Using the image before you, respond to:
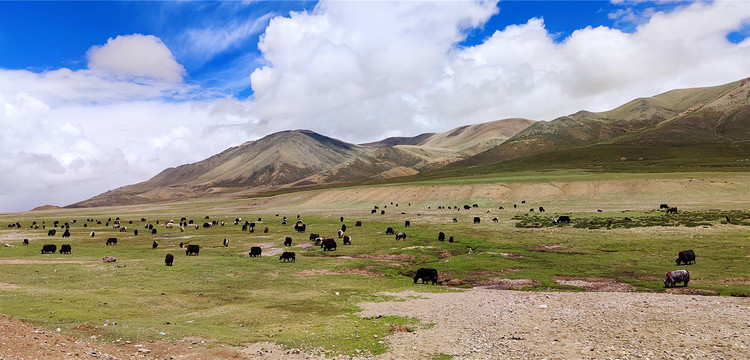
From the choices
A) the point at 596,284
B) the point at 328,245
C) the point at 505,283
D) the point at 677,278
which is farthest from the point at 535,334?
the point at 328,245

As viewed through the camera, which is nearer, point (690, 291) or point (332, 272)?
point (690, 291)

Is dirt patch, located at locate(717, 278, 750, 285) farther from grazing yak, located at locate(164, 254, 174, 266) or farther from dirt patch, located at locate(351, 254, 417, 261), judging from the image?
grazing yak, located at locate(164, 254, 174, 266)

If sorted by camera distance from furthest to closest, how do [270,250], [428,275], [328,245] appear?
[270,250]
[328,245]
[428,275]

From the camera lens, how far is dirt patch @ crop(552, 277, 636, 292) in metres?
29.2

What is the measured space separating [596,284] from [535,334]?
1490 cm

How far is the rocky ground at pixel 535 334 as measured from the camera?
1516 centimetres

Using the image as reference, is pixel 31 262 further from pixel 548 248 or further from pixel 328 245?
pixel 548 248

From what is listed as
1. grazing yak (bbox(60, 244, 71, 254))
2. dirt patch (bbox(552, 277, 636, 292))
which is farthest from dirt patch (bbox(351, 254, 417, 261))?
grazing yak (bbox(60, 244, 71, 254))

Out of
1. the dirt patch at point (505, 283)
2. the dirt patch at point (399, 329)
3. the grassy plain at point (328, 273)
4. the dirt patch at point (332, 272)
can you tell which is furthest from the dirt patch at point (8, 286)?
the dirt patch at point (505, 283)

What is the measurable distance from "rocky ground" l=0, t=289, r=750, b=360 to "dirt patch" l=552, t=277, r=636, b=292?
3.71 meters

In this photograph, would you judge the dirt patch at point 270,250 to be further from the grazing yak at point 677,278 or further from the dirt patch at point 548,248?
the grazing yak at point 677,278

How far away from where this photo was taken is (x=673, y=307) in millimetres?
21969

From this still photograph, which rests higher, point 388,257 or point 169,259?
point 169,259

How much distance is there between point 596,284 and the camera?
101 feet
